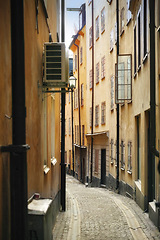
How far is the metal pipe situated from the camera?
491 centimetres

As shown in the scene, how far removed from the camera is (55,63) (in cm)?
909

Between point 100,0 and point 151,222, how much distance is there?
1961cm

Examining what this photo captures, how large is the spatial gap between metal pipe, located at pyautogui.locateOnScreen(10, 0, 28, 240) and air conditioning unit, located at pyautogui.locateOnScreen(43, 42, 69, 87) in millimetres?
3980

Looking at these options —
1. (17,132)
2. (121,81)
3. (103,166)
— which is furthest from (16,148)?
(103,166)

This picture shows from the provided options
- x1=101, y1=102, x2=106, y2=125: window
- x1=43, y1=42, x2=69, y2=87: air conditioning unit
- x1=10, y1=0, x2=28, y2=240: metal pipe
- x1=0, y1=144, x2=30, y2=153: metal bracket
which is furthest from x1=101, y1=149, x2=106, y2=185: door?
x1=0, y1=144, x2=30, y2=153: metal bracket

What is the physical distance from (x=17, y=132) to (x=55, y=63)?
4346mm

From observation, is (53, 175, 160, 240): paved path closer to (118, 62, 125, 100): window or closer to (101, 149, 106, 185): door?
(118, 62, 125, 100): window

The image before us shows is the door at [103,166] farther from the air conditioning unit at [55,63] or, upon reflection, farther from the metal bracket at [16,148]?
the metal bracket at [16,148]

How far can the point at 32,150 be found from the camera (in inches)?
280

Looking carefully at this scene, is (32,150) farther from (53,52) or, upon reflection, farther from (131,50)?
(131,50)

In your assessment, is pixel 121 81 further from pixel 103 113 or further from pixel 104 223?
pixel 103 113

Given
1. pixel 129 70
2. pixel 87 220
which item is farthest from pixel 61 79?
pixel 129 70

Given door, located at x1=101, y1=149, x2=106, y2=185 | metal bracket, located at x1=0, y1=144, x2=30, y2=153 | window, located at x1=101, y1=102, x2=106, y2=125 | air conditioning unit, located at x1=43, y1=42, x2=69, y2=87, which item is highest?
air conditioning unit, located at x1=43, y1=42, x2=69, y2=87

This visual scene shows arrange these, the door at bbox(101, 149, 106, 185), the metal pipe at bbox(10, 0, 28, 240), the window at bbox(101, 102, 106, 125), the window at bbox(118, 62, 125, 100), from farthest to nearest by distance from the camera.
A: the door at bbox(101, 149, 106, 185) → the window at bbox(101, 102, 106, 125) → the window at bbox(118, 62, 125, 100) → the metal pipe at bbox(10, 0, 28, 240)
